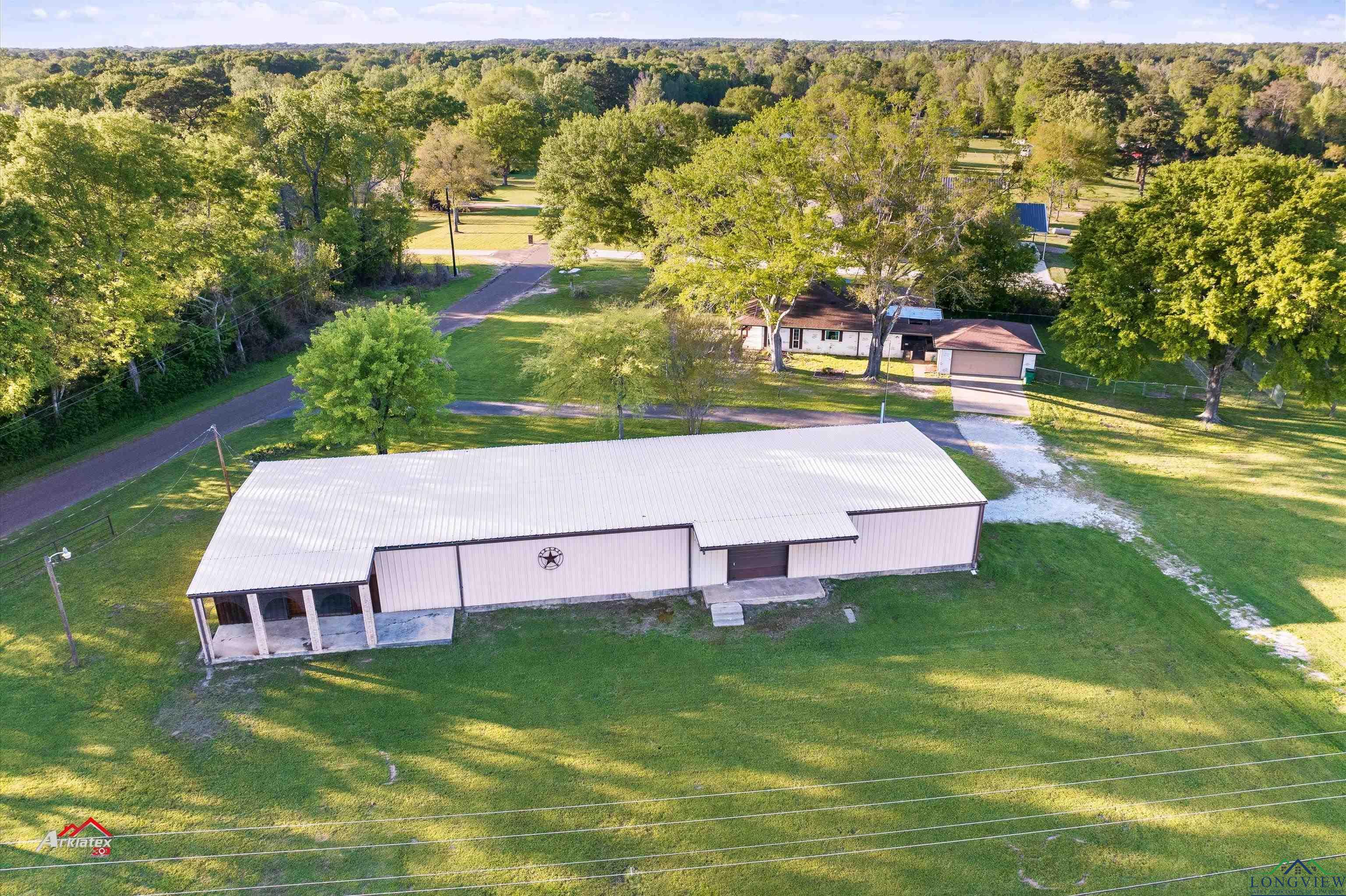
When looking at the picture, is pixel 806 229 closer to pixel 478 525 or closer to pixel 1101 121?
pixel 478 525

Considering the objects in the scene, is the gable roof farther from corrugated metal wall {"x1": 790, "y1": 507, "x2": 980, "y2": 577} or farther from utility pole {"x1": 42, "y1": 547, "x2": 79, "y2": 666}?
utility pole {"x1": 42, "y1": 547, "x2": 79, "y2": 666}

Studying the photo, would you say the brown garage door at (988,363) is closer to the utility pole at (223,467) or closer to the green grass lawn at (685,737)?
the green grass lawn at (685,737)

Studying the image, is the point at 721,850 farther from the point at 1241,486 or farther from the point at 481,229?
the point at 481,229

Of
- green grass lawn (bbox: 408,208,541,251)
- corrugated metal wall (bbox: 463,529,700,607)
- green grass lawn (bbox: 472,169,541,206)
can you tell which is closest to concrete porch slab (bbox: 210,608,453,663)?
corrugated metal wall (bbox: 463,529,700,607)

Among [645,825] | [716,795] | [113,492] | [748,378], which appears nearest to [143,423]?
[113,492]

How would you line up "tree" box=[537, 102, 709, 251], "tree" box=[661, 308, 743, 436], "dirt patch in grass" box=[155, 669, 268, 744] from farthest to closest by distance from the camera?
"tree" box=[537, 102, 709, 251], "tree" box=[661, 308, 743, 436], "dirt patch in grass" box=[155, 669, 268, 744]

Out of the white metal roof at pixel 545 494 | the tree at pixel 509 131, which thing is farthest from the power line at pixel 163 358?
the tree at pixel 509 131
